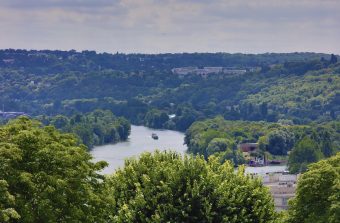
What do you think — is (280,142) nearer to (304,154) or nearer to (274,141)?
(274,141)

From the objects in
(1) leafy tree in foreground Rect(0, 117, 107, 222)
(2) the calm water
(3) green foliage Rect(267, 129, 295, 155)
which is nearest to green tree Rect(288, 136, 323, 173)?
(2) the calm water

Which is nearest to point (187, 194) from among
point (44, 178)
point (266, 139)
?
point (44, 178)

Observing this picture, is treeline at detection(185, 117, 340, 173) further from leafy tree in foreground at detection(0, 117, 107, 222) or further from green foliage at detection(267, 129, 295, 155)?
leafy tree in foreground at detection(0, 117, 107, 222)

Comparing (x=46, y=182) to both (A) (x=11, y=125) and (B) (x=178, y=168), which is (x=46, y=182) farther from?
(B) (x=178, y=168)

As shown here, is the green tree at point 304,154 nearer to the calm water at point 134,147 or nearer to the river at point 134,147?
the river at point 134,147

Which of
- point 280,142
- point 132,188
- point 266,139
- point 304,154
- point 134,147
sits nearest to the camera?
point 132,188

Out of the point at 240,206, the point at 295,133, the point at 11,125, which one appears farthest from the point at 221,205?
the point at 295,133
